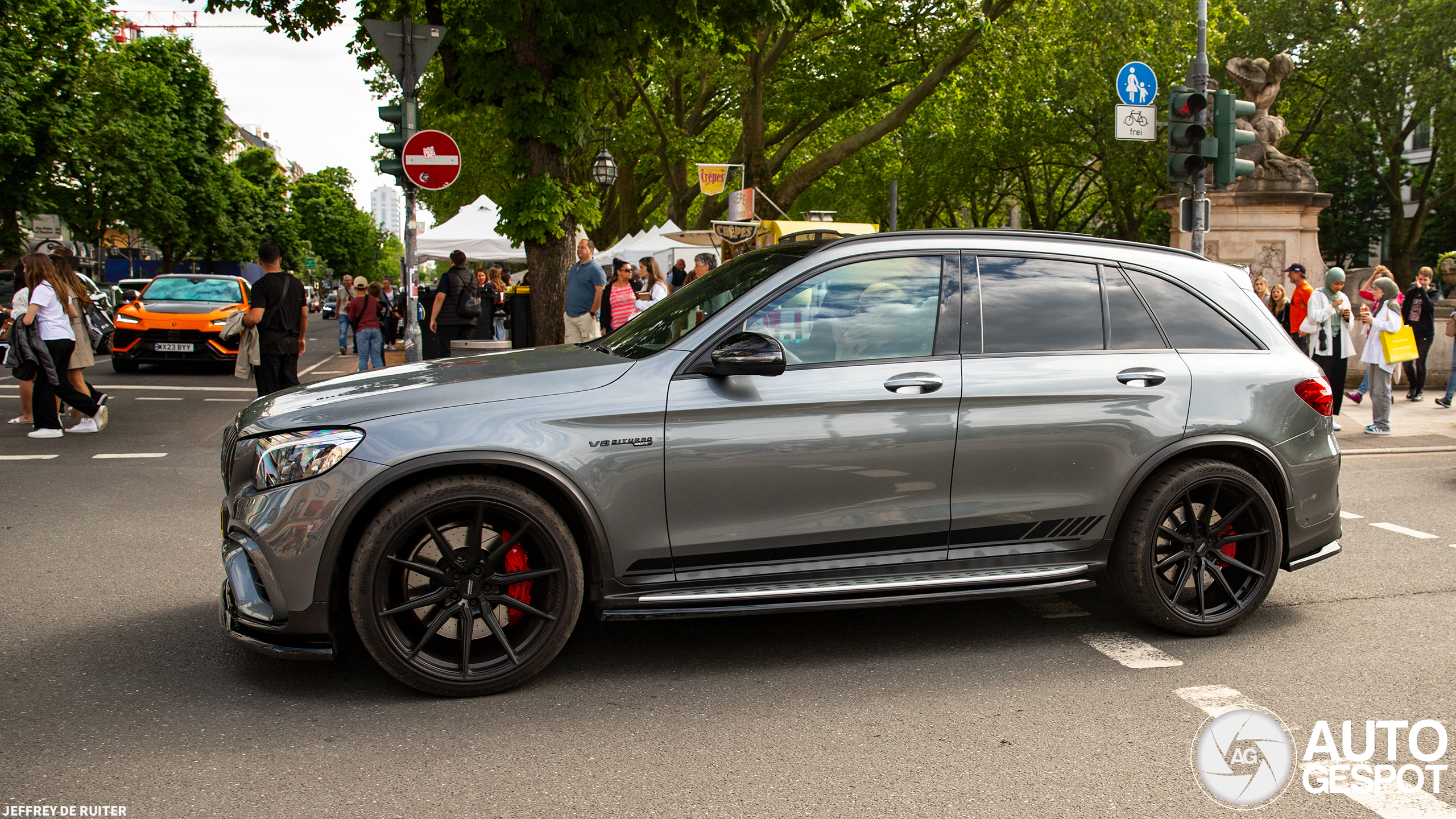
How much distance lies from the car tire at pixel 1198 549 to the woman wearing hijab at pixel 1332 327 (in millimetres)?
8156

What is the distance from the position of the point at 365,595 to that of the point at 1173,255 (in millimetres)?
3628

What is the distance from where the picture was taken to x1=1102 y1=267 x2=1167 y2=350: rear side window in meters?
4.64

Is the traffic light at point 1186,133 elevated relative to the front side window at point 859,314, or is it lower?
elevated

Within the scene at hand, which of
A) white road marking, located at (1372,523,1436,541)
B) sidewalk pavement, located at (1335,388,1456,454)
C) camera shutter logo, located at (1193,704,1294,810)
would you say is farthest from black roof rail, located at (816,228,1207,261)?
sidewalk pavement, located at (1335,388,1456,454)

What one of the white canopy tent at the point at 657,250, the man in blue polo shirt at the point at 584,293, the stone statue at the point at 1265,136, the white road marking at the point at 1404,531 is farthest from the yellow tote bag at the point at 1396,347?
the white canopy tent at the point at 657,250

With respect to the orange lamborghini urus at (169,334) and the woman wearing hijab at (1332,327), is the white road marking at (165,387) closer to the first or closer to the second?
the orange lamborghini urus at (169,334)

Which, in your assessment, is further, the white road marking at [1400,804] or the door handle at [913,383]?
the door handle at [913,383]

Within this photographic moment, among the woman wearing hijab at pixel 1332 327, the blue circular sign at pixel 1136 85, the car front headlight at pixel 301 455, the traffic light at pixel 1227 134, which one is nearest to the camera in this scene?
the car front headlight at pixel 301 455

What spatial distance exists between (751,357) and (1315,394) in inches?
101

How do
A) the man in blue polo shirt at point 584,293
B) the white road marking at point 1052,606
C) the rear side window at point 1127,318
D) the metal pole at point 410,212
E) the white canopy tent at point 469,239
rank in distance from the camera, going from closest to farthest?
1. the rear side window at point 1127,318
2. the white road marking at point 1052,606
3. the metal pole at point 410,212
4. the man in blue polo shirt at point 584,293
5. the white canopy tent at point 469,239

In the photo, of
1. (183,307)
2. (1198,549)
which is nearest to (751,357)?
(1198,549)

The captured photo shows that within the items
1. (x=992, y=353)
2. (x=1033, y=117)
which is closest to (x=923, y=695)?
(x=992, y=353)

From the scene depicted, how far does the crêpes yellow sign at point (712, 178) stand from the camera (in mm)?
24812

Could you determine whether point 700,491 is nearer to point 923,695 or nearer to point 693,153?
point 923,695
